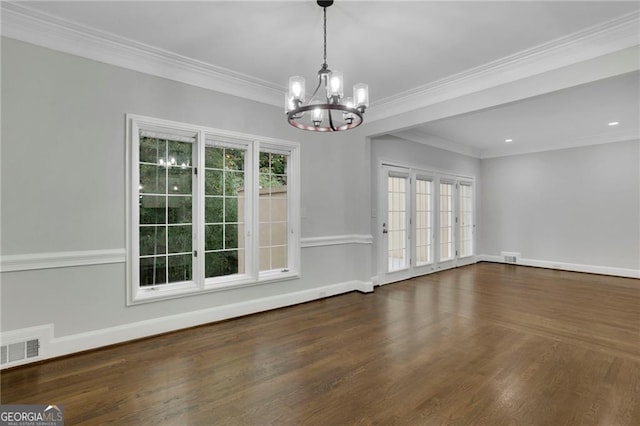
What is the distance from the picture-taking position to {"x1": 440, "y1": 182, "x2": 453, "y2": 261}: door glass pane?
711cm

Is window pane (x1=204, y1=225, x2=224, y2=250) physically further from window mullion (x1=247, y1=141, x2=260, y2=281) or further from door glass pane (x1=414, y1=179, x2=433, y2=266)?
door glass pane (x1=414, y1=179, x2=433, y2=266)

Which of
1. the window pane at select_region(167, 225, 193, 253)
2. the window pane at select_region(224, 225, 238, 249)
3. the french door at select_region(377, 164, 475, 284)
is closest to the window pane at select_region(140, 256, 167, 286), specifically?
the window pane at select_region(167, 225, 193, 253)

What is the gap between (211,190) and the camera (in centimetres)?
388

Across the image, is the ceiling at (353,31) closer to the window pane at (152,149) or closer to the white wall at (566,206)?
the window pane at (152,149)

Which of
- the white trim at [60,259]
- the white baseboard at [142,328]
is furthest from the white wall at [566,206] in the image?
the white trim at [60,259]

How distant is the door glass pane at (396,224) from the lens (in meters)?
5.98

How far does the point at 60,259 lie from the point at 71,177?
0.76 m

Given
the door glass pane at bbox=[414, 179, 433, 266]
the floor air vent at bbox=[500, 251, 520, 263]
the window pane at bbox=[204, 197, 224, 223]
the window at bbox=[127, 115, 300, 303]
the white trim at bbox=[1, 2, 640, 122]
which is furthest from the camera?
the floor air vent at bbox=[500, 251, 520, 263]

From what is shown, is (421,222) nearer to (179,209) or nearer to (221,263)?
(221,263)

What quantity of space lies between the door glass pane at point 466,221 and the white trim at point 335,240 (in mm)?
3624

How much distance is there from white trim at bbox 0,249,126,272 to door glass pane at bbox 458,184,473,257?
23.2 ft

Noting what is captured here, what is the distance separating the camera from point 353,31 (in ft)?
9.50

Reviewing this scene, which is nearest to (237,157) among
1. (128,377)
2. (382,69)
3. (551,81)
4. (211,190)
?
(211,190)

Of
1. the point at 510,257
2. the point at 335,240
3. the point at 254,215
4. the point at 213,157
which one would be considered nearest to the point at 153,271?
the point at 254,215
